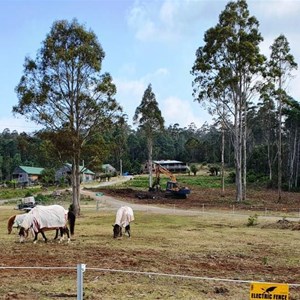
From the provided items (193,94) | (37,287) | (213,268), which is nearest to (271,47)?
(193,94)

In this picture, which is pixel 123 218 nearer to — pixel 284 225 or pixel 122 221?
pixel 122 221

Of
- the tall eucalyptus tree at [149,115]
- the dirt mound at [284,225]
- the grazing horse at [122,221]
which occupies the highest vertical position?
the tall eucalyptus tree at [149,115]

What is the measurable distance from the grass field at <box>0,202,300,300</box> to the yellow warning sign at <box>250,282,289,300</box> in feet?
4.09

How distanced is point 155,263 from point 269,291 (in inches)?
276

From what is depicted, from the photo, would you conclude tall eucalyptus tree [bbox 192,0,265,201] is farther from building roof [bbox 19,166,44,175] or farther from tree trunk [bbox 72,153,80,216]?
building roof [bbox 19,166,44,175]

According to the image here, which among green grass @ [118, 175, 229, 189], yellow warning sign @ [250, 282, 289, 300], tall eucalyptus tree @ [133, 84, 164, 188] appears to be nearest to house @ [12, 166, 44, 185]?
green grass @ [118, 175, 229, 189]

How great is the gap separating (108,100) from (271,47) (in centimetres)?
2091

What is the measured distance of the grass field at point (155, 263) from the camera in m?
9.25

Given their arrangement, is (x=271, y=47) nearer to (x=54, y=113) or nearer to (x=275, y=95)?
(x=275, y=95)

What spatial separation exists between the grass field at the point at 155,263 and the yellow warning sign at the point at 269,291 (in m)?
1.25

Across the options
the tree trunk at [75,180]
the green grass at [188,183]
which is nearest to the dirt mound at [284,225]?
the tree trunk at [75,180]

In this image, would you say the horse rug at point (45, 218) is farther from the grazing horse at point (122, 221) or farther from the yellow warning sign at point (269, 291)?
the yellow warning sign at point (269, 291)

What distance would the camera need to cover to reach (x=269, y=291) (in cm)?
553

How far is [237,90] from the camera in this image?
42.3 metres
